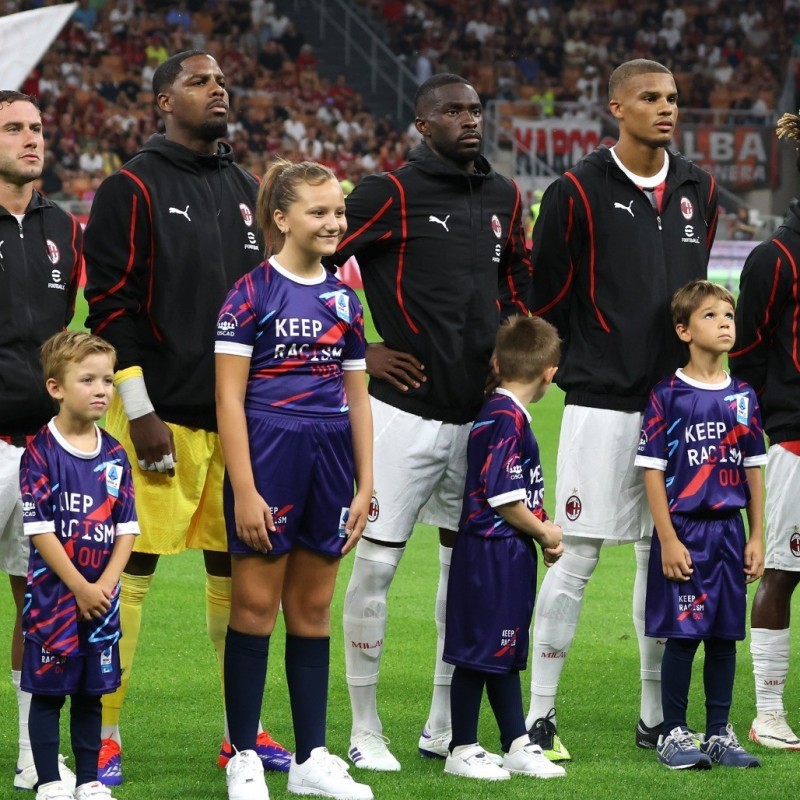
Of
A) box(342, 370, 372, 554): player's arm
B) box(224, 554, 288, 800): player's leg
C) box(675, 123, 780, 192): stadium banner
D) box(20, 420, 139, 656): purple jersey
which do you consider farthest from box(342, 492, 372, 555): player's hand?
box(675, 123, 780, 192): stadium banner

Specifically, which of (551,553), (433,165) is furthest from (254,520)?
(433,165)

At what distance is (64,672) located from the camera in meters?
3.99

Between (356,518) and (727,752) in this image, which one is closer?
(356,518)

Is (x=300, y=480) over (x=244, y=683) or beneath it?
over

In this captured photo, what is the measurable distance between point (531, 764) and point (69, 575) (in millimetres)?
1601

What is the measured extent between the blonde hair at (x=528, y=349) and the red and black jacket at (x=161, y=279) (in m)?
0.96

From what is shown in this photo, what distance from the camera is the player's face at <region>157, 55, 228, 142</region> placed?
4.77m

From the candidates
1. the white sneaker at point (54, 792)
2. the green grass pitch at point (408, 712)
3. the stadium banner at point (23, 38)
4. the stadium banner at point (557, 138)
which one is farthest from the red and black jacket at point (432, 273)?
the stadium banner at point (557, 138)

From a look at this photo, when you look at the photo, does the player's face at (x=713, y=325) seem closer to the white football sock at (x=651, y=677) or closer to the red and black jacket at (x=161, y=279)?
the white football sock at (x=651, y=677)

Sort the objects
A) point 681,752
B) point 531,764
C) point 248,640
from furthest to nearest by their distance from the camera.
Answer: point 681,752, point 531,764, point 248,640

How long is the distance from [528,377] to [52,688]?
178cm

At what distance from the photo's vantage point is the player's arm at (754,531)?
4695 mm

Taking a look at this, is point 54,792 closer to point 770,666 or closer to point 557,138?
point 770,666

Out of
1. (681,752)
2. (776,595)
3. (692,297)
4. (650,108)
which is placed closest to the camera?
(681,752)
